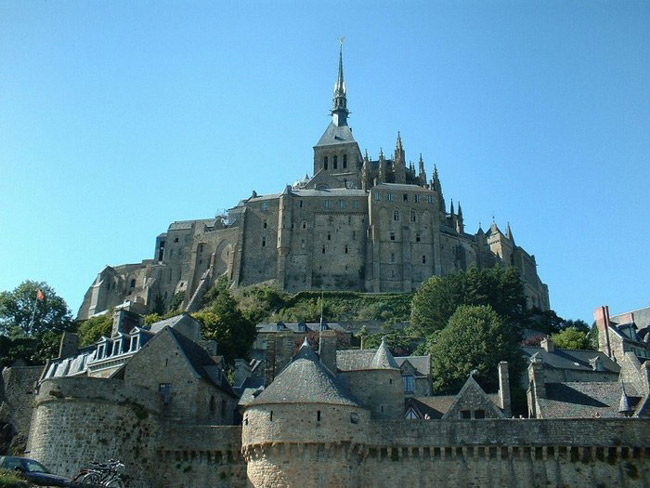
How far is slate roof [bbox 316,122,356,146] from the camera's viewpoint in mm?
139375

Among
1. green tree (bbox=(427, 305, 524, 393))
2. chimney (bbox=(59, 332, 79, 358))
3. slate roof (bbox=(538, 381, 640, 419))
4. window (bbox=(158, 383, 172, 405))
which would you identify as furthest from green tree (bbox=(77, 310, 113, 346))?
slate roof (bbox=(538, 381, 640, 419))

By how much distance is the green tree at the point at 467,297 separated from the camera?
289ft

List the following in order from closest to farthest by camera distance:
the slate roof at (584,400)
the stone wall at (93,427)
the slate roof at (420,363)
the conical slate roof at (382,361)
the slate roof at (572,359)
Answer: the stone wall at (93,427) < the conical slate roof at (382,361) < the slate roof at (584,400) < the slate roof at (420,363) < the slate roof at (572,359)

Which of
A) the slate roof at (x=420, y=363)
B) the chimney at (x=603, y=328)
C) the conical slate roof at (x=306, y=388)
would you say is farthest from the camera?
the chimney at (x=603, y=328)

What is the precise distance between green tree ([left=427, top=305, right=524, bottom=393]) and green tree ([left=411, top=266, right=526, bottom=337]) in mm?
18706

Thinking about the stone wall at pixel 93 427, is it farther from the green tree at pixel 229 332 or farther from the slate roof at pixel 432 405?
the green tree at pixel 229 332

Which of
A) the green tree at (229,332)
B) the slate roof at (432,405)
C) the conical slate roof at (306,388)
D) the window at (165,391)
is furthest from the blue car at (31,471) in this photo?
the green tree at (229,332)

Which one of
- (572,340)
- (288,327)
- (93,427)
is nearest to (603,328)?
(572,340)

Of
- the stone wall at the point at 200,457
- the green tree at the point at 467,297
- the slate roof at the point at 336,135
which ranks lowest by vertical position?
the stone wall at the point at 200,457

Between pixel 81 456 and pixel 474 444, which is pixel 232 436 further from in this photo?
pixel 474 444

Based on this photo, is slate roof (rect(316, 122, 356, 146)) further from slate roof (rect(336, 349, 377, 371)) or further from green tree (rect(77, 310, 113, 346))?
slate roof (rect(336, 349, 377, 371))

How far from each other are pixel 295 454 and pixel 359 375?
7.56 meters

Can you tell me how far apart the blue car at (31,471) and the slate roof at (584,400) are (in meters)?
27.2

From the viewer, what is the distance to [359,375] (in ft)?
140
